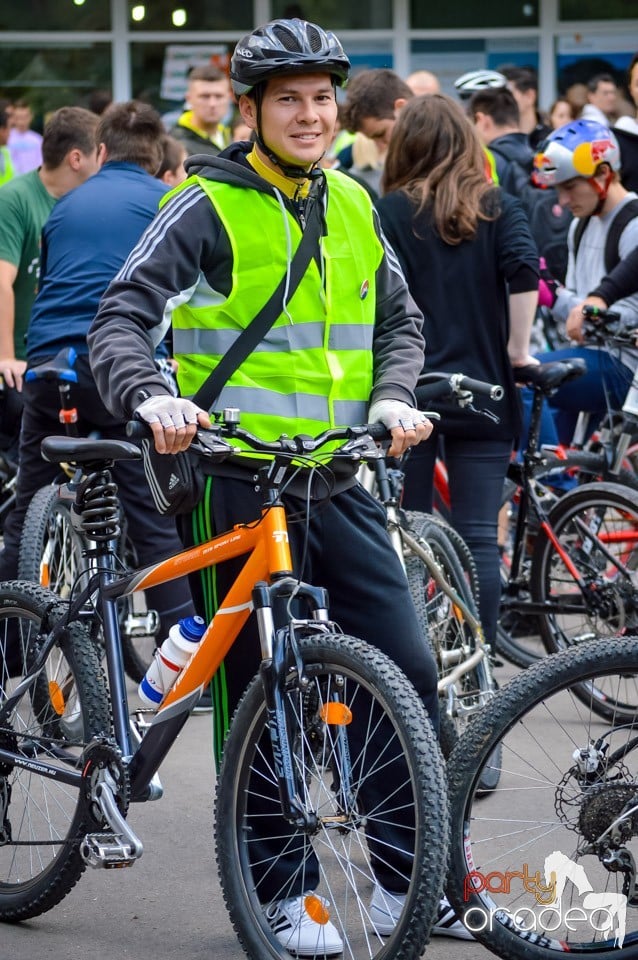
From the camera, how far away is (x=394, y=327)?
12.6ft

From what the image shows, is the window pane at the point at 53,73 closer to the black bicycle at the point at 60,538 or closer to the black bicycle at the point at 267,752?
the black bicycle at the point at 60,538

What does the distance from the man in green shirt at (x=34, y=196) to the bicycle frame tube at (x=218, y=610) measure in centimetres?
317

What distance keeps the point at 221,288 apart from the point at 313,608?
0.79 metres

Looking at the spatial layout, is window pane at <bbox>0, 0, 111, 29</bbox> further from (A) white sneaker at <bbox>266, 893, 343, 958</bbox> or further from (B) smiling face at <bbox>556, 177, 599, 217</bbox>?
(A) white sneaker at <bbox>266, 893, 343, 958</bbox>

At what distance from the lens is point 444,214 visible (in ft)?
17.4

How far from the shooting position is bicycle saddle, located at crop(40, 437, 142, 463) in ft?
11.8

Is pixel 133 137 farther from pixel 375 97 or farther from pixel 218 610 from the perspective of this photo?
pixel 218 610

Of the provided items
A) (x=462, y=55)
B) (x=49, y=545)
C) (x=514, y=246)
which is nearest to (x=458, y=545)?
(x=514, y=246)

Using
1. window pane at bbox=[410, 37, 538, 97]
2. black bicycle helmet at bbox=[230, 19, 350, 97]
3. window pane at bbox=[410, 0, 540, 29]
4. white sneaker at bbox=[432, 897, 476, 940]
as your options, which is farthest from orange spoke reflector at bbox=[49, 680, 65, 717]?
window pane at bbox=[410, 0, 540, 29]

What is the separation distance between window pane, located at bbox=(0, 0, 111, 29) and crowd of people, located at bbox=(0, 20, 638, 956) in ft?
19.2

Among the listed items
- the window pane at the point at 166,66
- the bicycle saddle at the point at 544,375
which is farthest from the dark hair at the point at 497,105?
the window pane at the point at 166,66

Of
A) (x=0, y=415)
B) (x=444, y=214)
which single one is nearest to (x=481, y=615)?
(x=444, y=214)

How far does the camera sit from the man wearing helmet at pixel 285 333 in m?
3.44

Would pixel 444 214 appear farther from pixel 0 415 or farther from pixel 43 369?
pixel 0 415
